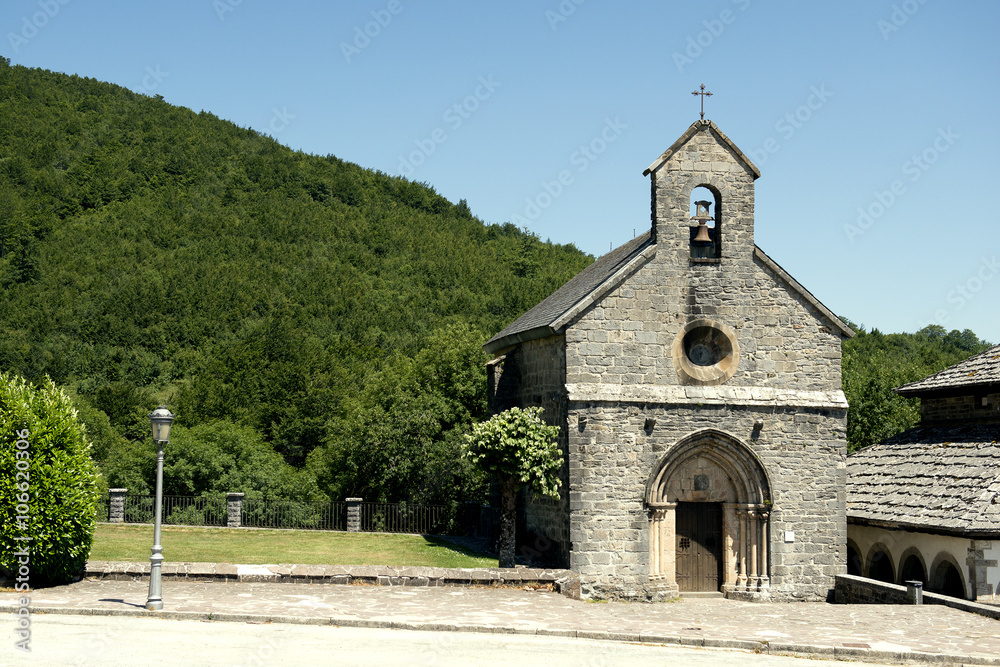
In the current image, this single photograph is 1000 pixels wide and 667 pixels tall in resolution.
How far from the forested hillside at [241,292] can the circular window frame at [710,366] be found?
14603 mm

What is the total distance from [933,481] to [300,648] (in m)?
15.4

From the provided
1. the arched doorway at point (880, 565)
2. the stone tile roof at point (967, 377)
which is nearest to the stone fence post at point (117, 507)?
the arched doorway at point (880, 565)

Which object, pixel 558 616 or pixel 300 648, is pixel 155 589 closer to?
pixel 300 648

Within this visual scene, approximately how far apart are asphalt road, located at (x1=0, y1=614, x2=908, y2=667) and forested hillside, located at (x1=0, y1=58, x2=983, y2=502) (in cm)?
1967

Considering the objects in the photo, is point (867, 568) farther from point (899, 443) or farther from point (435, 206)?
point (435, 206)

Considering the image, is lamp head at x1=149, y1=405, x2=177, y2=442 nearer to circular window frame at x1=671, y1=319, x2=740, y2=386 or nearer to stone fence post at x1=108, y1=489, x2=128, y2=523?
circular window frame at x1=671, y1=319, x2=740, y2=386

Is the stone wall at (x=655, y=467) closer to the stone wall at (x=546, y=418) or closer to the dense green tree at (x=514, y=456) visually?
the stone wall at (x=546, y=418)

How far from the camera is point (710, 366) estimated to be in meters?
19.9

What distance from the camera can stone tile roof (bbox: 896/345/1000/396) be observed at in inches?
875

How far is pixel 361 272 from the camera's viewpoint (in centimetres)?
8019

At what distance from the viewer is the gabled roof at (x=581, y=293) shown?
19.2 meters

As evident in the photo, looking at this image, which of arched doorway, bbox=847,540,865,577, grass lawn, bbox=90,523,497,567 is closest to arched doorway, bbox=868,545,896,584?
arched doorway, bbox=847,540,865,577

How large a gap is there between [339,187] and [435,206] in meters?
11.4

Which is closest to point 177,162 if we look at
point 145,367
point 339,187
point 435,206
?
point 339,187
